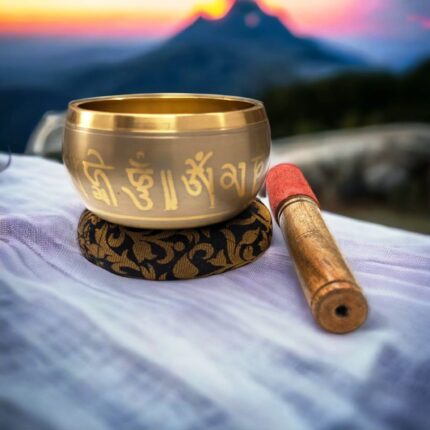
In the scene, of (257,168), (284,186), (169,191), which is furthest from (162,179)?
(284,186)

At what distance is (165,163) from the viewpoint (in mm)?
543

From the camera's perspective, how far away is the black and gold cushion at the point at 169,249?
0.61m

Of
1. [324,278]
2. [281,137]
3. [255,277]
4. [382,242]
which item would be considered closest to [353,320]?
[324,278]

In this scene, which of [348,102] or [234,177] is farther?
[348,102]

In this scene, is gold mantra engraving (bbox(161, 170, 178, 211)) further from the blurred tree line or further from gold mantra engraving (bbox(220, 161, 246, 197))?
the blurred tree line

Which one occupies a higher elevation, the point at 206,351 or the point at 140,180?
the point at 140,180

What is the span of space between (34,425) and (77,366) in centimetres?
7

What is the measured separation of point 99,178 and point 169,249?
128 mm

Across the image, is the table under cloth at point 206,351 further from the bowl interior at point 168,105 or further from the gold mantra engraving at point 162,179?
the bowl interior at point 168,105

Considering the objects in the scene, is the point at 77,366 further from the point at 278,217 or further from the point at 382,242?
the point at 382,242

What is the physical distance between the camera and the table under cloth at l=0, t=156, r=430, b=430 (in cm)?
41

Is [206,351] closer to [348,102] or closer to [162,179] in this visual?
[162,179]

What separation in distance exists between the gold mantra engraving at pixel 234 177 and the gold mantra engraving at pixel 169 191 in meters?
0.06

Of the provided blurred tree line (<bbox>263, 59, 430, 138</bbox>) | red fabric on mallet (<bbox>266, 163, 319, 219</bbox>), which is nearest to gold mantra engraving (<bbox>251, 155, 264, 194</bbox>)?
red fabric on mallet (<bbox>266, 163, 319, 219</bbox>)
